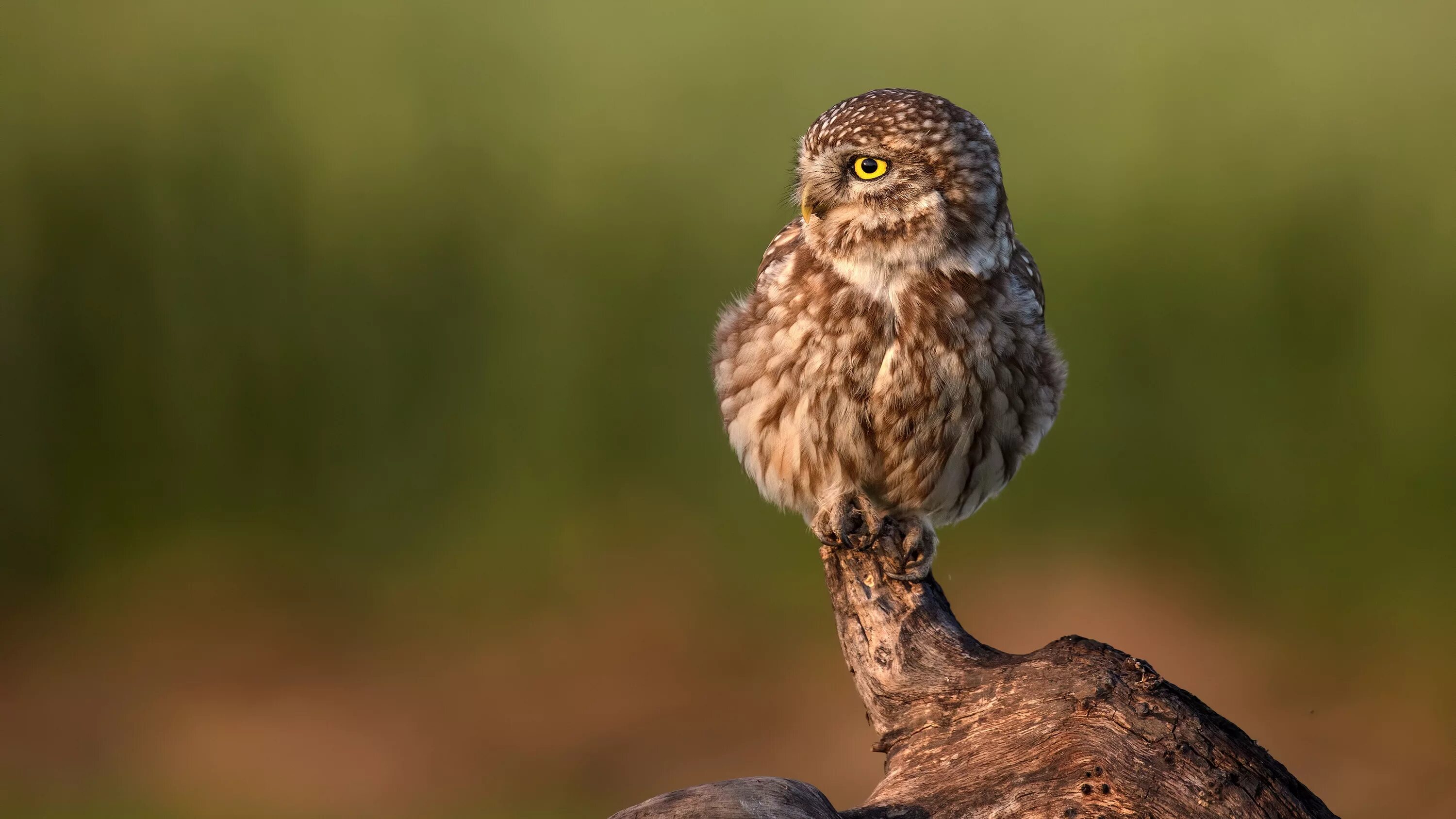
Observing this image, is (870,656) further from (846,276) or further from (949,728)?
(846,276)

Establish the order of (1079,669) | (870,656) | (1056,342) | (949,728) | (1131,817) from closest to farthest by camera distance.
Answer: (1131,817) < (1079,669) < (949,728) < (870,656) < (1056,342)

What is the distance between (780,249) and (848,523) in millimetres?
938

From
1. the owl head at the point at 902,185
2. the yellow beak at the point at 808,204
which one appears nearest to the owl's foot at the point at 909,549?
the owl head at the point at 902,185

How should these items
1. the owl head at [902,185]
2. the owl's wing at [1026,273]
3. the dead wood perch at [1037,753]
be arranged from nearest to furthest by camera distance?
1. the dead wood perch at [1037,753]
2. the owl head at [902,185]
3. the owl's wing at [1026,273]

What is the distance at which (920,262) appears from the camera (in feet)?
11.8

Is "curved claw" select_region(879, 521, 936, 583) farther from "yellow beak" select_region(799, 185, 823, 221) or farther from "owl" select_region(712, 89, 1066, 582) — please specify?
"yellow beak" select_region(799, 185, 823, 221)

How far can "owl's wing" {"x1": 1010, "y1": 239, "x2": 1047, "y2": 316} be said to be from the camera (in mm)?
3873

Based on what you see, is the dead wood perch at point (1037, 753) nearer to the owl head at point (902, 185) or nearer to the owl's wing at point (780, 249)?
the owl head at point (902, 185)

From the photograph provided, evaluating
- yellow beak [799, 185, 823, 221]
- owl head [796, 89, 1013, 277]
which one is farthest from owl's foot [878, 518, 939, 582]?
yellow beak [799, 185, 823, 221]

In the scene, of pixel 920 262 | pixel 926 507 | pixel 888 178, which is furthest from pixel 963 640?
pixel 888 178

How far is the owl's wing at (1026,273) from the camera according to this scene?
387cm

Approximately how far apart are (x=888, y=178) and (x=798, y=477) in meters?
0.95

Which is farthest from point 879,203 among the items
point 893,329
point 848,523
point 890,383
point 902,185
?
point 848,523

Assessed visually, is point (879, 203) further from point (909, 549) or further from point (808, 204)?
point (909, 549)
